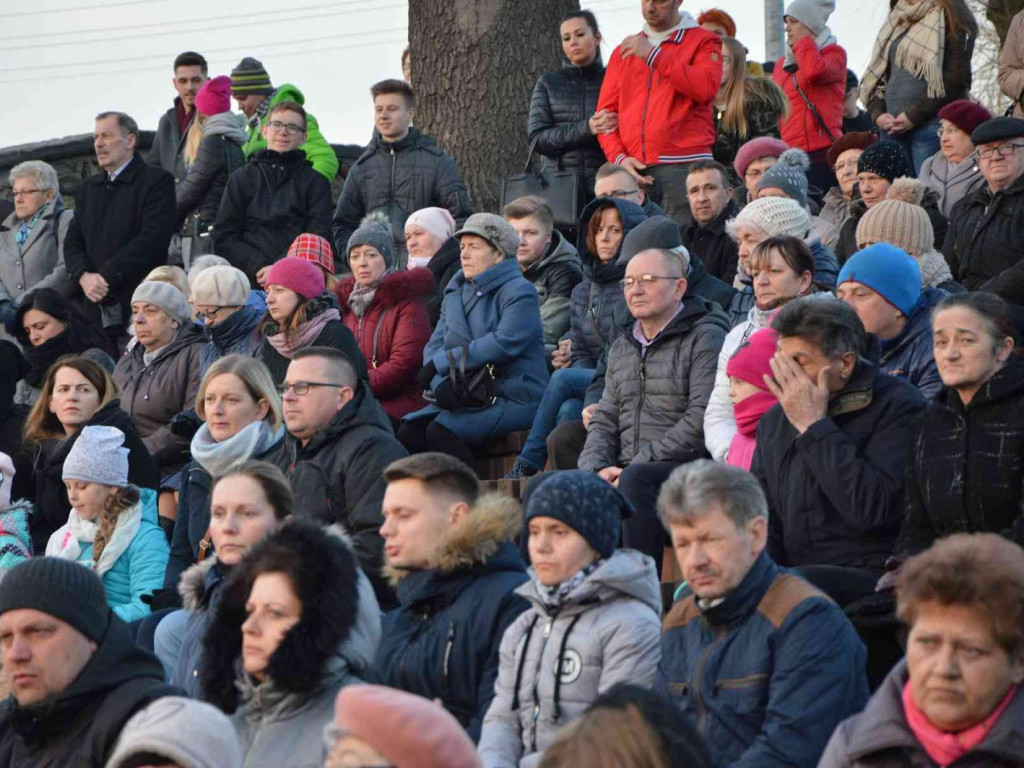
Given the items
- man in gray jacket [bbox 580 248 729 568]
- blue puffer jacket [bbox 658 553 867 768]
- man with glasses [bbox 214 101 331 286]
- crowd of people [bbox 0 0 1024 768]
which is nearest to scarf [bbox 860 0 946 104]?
crowd of people [bbox 0 0 1024 768]

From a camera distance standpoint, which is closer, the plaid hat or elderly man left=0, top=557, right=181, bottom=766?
elderly man left=0, top=557, right=181, bottom=766

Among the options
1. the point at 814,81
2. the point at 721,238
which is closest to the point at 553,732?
the point at 721,238

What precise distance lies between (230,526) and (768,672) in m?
2.22

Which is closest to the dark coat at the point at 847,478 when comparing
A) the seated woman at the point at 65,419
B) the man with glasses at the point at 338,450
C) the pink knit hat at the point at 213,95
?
the man with glasses at the point at 338,450

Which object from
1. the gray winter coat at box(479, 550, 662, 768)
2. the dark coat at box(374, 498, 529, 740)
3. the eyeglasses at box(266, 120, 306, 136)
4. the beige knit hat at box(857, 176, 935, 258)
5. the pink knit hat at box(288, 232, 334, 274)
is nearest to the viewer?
the gray winter coat at box(479, 550, 662, 768)

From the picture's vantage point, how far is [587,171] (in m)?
11.8

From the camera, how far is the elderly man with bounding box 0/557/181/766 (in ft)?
16.3

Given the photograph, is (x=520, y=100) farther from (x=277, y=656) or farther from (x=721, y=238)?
(x=277, y=656)

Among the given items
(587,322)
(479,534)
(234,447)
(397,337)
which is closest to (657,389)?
(587,322)

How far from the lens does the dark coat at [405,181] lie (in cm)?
1156

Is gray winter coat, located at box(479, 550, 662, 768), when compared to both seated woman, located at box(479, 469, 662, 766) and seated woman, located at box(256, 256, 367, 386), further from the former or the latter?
seated woman, located at box(256, 256, 367, 386)

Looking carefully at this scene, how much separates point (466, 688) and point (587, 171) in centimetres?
659

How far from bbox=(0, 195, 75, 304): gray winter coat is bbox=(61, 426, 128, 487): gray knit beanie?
4.66 meters

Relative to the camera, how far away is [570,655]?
5320 millimetres
